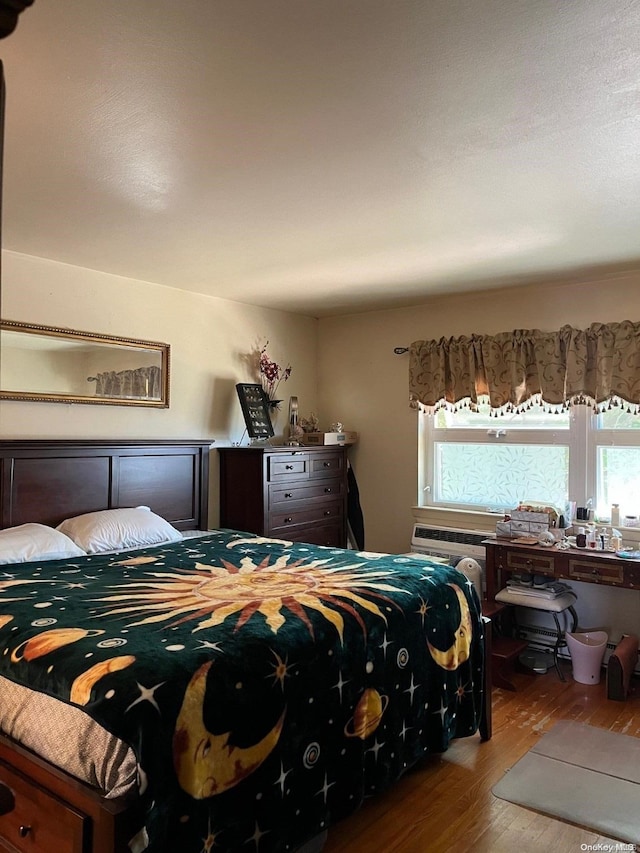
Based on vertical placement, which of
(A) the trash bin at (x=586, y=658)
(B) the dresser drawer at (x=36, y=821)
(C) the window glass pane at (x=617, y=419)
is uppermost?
(C) the window glass pane at (x=617, y=419)

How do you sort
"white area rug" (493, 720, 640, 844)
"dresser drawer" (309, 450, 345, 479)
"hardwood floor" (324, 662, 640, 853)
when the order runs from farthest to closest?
"dresser drawer" (309, 450, 345, 479)
"white area rug" (493, 720, 640, 844)
"hardwood floor" (324, 662, 640, 853)

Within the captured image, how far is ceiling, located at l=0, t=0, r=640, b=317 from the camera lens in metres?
1.52

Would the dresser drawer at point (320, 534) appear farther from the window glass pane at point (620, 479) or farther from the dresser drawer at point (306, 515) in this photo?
the window glass pane at point (620, 479)

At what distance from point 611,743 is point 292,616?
1.82 metres

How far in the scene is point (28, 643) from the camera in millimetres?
1846

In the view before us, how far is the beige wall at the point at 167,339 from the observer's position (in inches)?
139

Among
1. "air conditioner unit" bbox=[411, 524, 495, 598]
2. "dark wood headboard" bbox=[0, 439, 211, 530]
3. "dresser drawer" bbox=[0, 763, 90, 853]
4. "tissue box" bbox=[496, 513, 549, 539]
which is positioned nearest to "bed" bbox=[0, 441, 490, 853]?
"dresser drawer" bbox=[0, 763, 90, 853]

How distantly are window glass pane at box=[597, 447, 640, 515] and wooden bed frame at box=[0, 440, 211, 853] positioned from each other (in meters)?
2.63

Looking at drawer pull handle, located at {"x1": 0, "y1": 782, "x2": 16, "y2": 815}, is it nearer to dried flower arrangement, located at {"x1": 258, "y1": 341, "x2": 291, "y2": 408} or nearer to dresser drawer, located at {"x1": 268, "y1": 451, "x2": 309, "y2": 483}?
dresser drawer, located at {"x1": 268, "y1": 451, "x2": 309, "y2": 483}

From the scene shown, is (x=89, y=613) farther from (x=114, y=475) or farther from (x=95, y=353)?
(x=95, y=353)

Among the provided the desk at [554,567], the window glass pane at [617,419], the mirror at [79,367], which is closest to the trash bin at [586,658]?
the desk at [554,567]

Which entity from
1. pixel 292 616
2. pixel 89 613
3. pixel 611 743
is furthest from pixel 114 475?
pixel 611 743

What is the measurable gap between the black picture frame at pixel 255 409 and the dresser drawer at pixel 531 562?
1.95 metres

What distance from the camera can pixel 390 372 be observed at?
495cm
